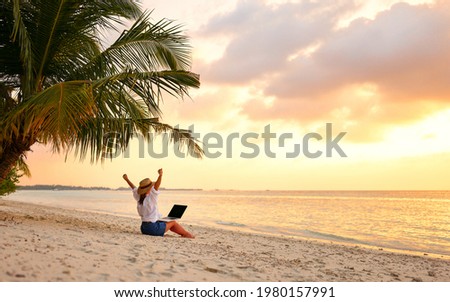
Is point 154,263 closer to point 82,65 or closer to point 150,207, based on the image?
point 150,207

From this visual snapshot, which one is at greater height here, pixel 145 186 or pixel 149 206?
pixel 145 186

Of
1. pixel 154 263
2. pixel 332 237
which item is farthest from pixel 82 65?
pixel 332 237

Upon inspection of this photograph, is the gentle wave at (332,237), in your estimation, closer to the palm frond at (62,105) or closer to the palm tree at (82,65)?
the palm tree at (82,65)

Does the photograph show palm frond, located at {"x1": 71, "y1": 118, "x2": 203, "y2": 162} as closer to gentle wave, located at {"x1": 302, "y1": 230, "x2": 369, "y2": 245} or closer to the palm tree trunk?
the palm tree trunk

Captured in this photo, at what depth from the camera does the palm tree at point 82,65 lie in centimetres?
758

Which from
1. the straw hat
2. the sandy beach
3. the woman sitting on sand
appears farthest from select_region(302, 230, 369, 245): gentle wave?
the straw hat

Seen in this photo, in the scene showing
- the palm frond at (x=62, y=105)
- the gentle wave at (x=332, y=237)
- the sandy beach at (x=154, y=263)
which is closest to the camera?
the sandy beach at (x=154, y=263)

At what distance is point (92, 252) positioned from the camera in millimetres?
5270

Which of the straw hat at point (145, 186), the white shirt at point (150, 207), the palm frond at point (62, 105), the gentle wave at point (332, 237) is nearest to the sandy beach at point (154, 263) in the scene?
the white shirt at point (150, 207)

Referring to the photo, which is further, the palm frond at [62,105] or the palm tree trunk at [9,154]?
the palm tree trunk at [9,154]

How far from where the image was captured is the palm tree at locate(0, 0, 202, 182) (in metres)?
7.58

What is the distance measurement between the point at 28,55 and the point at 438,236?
1659cm

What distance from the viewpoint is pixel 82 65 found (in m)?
9.10
